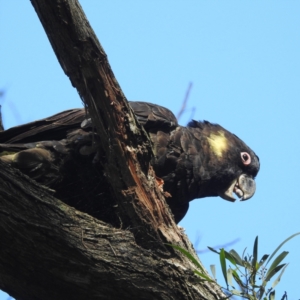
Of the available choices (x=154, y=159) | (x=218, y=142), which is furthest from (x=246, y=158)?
(x=154, y=159)

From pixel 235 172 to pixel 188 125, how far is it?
680 millimetres

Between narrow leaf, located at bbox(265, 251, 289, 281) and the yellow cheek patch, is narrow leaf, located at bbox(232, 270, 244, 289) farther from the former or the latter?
the yellow cheek patch

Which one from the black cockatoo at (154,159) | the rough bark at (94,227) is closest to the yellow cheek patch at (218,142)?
the black cockatoo at (154,159)

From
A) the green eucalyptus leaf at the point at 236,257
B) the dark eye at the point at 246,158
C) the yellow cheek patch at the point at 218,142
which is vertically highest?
the yellow cheek patch at the point at 218,142

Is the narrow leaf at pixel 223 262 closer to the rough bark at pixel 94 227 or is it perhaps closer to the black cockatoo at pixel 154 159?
the rough bark at pixel 94 227

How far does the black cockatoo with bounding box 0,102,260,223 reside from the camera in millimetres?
4188

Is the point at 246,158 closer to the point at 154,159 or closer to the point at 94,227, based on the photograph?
the point at 154,159

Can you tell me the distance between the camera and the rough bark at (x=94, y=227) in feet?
10.4

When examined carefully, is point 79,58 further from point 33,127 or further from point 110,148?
point 33,127

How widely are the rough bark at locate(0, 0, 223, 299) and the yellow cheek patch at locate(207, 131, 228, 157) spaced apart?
1.71m

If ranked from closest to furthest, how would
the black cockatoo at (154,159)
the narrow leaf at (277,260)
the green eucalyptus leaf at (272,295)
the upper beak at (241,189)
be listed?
1. the green eucalyptus leaf at (272,295)
2. the narrow leaf at (277,260)
3. the black cockatoo at (154,159)
4. the upper beak at (241,189)

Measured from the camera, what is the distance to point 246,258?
3.35 meters

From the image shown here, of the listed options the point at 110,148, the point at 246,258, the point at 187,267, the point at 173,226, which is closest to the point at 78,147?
the point at 110,148

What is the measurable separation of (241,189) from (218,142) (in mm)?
588
